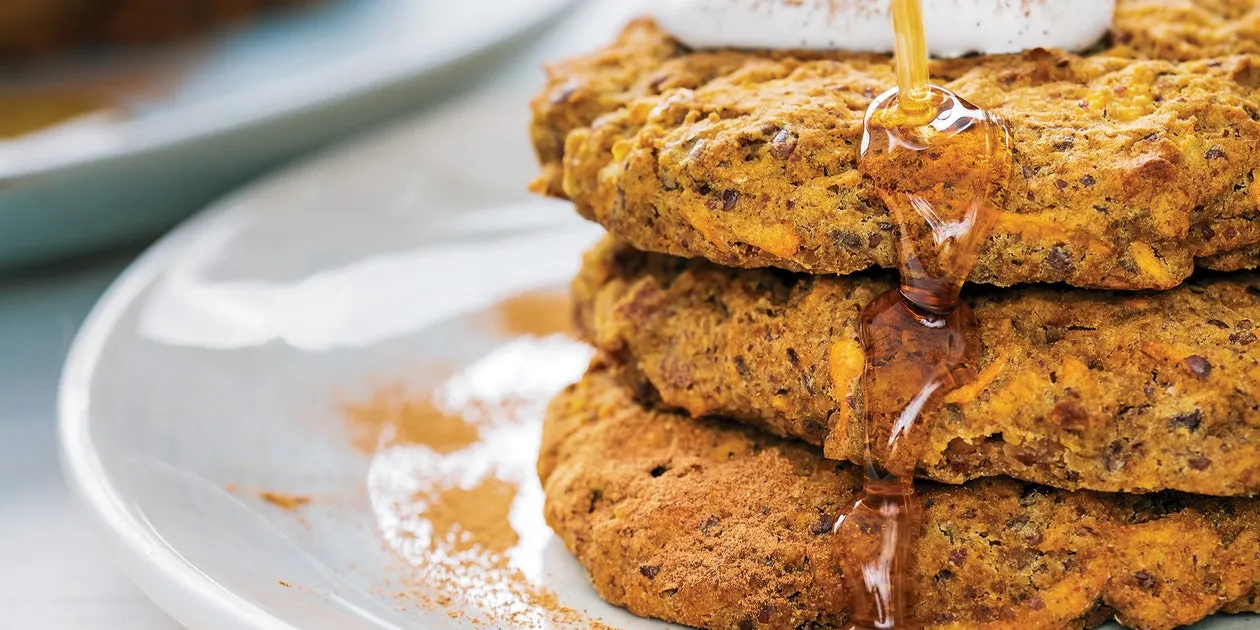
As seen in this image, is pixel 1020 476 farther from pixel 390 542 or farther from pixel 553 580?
pixel 390 542

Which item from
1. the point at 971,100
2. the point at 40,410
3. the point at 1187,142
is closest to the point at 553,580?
the point at 971,100

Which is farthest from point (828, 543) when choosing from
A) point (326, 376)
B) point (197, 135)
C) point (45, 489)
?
point (197, 135)

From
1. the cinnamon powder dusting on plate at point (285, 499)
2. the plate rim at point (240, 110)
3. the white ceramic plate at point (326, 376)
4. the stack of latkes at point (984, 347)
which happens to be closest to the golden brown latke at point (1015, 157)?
the stack of latkes at point (984, 347)

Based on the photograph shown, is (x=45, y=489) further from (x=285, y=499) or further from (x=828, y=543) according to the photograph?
(x=828, y=543)

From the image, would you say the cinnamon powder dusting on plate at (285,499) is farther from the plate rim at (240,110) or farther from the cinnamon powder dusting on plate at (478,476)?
the plate rim at (240,110)

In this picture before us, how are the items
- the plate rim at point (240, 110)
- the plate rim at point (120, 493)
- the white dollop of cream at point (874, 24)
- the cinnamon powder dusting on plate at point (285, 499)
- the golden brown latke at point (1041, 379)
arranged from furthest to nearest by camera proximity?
the plate rim at point (240, 110)
the cinnamon powder dusting on plate at point (285, 499)
the white dollop of cream at point (874, 24)
the plate rim at point (120, 493)
the golden brown latke at point (1041, 379)

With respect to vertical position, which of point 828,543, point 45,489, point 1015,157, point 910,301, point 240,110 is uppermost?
point 1015,157
